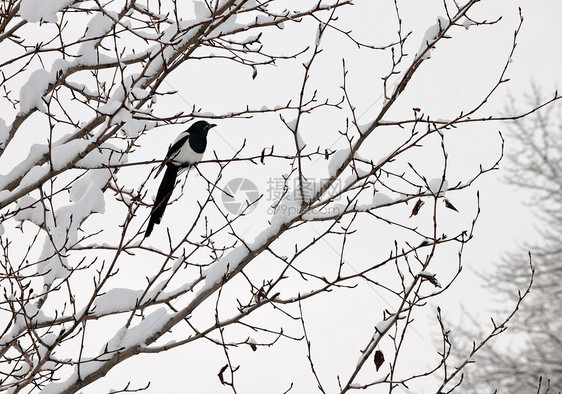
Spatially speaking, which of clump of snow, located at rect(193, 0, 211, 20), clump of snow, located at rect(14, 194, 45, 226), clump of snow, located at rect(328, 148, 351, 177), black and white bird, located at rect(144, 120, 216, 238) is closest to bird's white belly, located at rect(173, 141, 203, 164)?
black and white bird, located at rect(144, 120, 216, 238)

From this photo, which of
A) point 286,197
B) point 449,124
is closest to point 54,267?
point 286,197

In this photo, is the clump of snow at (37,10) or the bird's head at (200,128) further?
the bird's head at (200,128)

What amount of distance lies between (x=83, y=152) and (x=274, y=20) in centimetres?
151

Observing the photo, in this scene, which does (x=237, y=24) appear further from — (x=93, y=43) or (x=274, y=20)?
(x=93, y=43)

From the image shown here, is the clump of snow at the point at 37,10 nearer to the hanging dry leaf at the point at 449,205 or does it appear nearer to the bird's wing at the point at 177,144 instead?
the bird's wing at the point at 177,144

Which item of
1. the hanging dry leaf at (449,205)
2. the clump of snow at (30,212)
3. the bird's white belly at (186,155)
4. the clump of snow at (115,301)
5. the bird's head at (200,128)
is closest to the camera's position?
the hanging dry leaf at (449,205)

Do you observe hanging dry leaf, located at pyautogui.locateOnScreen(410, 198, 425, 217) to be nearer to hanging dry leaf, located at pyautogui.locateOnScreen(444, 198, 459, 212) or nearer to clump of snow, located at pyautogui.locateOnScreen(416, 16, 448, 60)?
hanging dry leaf, located at pyautogui.locateOnScreen(444, 198, 459, 212)

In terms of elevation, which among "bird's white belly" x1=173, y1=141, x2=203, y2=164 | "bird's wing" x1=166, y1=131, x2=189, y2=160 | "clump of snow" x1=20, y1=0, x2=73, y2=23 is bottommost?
"clump of snow" x1=20, y1=0, x2=73, y2=23

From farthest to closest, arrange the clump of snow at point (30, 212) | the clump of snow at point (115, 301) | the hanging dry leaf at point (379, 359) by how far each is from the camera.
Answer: the clump of snow at point (30, 212)
the clump of snow at point (115, 301)
the hanging dry leaf at point (379, 359)

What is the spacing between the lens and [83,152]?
95.5 inches

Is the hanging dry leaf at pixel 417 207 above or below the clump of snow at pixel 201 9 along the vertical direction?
below

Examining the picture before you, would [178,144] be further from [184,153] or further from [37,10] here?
[37,10]

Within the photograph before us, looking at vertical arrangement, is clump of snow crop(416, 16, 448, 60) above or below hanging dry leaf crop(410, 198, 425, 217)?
above

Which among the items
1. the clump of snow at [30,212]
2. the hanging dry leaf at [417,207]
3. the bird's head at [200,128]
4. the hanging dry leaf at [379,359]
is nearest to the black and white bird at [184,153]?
the bird's head at [200,128]
